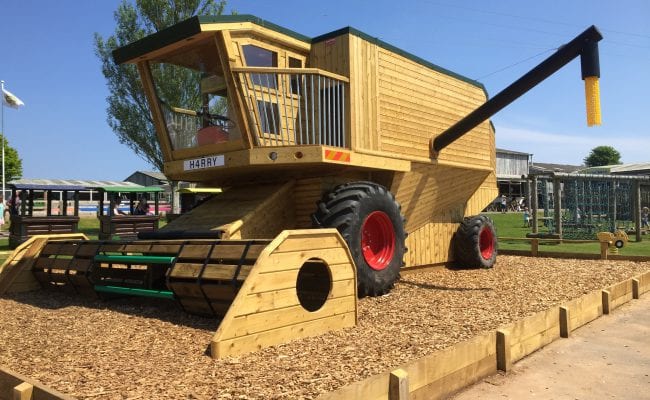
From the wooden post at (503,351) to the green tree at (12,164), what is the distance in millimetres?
71797

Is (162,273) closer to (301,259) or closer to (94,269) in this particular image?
(94,269)

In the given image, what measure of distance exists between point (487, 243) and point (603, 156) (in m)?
95.6

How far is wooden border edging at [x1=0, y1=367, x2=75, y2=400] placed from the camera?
3.18 meters

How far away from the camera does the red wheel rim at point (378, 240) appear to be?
7625 millimetres

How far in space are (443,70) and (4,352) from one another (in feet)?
27.4

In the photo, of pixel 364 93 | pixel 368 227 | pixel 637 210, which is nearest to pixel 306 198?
pixel 368 227

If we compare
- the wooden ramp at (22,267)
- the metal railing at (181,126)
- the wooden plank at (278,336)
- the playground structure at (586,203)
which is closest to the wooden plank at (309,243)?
the wooden plank at (278,336)

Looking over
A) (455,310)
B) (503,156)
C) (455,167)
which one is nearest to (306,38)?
(455,167)

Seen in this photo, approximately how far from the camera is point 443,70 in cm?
985

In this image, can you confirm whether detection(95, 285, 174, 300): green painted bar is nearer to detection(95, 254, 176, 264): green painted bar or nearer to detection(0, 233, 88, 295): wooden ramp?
detection(95, 254, 176, 264): green painted bar

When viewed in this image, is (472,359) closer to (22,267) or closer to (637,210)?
(22,267)

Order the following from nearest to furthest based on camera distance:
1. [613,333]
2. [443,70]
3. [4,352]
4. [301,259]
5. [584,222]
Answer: [4,352] → [301,259] → [613,333] → [443,70] → [584,222]

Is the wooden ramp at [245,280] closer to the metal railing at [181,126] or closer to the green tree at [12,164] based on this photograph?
the metal railing at [181,126]

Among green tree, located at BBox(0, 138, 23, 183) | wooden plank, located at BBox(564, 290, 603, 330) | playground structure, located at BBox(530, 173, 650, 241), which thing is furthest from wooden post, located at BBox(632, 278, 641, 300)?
green tree, located at BBox(0, 138, 23, 183)
